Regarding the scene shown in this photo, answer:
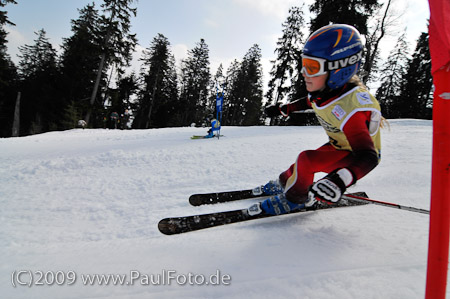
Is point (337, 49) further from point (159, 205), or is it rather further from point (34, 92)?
point (34, 92)

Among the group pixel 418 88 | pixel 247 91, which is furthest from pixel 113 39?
pixel 418 88

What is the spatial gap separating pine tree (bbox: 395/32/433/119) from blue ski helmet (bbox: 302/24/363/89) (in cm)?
3585

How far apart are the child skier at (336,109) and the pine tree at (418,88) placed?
118 ft

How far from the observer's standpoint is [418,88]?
3025cm

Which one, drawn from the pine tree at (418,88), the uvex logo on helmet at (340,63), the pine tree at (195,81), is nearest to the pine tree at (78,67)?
the pine tree at (195,81)

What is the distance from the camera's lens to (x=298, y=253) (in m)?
1.69

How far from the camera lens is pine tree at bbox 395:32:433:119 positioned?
29406mm

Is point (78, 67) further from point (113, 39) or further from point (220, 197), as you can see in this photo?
point (220, 197)

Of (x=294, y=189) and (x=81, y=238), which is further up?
(x=294, y=189)

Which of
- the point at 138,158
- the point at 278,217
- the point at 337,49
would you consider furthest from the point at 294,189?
the point at 138,158

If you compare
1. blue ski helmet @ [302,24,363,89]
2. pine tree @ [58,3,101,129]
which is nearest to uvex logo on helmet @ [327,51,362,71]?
blue ski helmet @ [302,24,363,89]

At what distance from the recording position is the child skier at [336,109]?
6.75 feet

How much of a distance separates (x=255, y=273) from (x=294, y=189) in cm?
116

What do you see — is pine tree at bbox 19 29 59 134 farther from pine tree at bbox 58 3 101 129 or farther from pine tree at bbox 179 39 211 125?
pine tree at bbox 179 39 211 125
